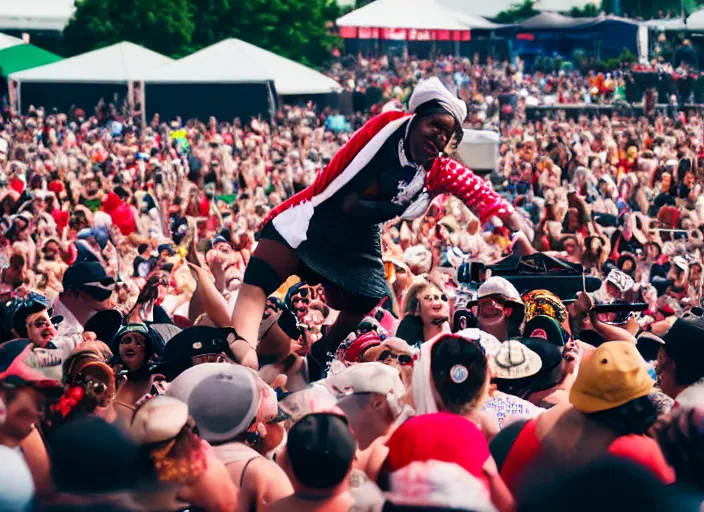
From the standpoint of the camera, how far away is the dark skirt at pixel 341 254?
5.12 metres

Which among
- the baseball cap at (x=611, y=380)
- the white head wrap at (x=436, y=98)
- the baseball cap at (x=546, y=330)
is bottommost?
the baseball cap at (x=546, y=330)

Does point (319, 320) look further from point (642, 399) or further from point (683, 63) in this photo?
point (683, 63)

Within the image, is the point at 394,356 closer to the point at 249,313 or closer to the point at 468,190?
the point at 249,313

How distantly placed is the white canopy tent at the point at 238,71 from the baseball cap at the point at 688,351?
813 inches

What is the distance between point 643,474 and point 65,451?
1.40m

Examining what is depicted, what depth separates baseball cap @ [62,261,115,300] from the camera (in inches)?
257

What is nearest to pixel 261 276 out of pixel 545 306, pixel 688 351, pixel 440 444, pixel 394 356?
pixel 394 356

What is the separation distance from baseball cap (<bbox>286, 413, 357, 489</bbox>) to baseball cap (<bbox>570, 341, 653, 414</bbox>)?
686 millimetres

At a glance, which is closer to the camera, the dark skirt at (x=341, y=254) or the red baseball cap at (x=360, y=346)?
the red baseball cap at (x=360, y=346)

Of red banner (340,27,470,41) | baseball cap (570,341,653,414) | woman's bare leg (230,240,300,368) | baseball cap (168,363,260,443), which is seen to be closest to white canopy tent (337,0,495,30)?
red banner (340,27,470,41)

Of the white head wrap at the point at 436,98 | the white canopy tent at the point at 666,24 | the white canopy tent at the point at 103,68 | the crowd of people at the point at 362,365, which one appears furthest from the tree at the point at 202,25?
the white head wrap at the point at 436,98

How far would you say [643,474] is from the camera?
3100 millimetres

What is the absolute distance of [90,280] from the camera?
257 inches

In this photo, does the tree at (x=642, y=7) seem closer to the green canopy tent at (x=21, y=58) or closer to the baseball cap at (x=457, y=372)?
the green canopy tent at (x=21, y=58)
